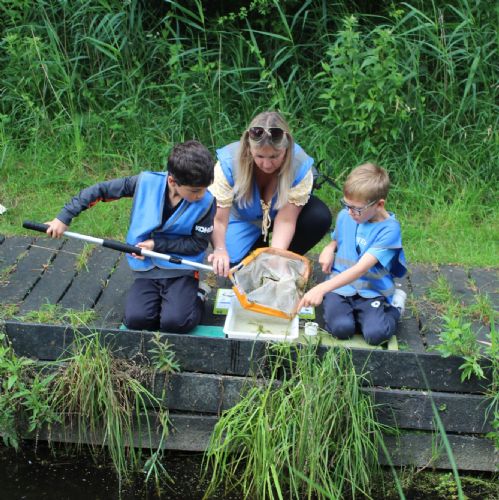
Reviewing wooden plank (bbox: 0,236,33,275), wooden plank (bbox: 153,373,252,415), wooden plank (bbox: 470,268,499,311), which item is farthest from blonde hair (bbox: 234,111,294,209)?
wooden plank (bbox: 0,236,33,275)

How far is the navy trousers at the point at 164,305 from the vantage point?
384 centimetres

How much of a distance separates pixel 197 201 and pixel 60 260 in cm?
109

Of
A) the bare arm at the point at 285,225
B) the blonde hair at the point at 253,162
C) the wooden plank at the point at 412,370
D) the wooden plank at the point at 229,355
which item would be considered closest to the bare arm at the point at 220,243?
the blonde hair at the point at 253,162

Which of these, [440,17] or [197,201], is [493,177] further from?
[197,201]

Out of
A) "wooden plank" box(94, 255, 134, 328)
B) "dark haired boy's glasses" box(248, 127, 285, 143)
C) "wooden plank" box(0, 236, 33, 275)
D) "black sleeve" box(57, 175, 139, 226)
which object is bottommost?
"wooden plank" box(94, 255, 134, 328)

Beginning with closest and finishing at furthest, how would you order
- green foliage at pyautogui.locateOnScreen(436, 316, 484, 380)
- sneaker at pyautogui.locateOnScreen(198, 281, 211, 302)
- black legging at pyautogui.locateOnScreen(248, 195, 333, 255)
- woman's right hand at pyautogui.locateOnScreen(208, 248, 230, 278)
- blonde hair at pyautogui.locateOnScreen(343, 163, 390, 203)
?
green foliage at pyautogui.locateOnScreen(436, 316, 484, 380)
blonde hair at pyautogui.locateOnScreen(343, 163, 390, 203)
woman's right hand at pyautogui.locateOnScreen(208, 248, 230, 278)
sneaker at pyautogui.locateOnScreen(198, 281, 211, 302)
black legging at pyautogui.locateOnScreen(248, 195, 333, 255)

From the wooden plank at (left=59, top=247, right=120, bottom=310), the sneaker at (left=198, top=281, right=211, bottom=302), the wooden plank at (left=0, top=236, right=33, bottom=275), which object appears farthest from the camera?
the wooden plank at (left=0, top=236, right=33, bottom=275)

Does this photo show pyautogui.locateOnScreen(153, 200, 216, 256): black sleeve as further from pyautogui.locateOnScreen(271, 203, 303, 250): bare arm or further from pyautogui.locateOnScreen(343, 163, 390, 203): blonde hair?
pyautogui.locateOnScreen(343, 163, 390, 203): blonde hair

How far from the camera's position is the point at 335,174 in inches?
212

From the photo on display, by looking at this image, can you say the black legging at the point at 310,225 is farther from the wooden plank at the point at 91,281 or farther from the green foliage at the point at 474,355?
the green foliage at the point at 474,355

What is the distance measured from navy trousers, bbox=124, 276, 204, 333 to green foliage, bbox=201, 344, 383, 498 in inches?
18.7

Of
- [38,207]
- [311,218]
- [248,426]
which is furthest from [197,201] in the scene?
[38,207]

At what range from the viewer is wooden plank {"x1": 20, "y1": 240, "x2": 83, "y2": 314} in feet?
13.7

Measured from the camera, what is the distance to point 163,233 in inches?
155
